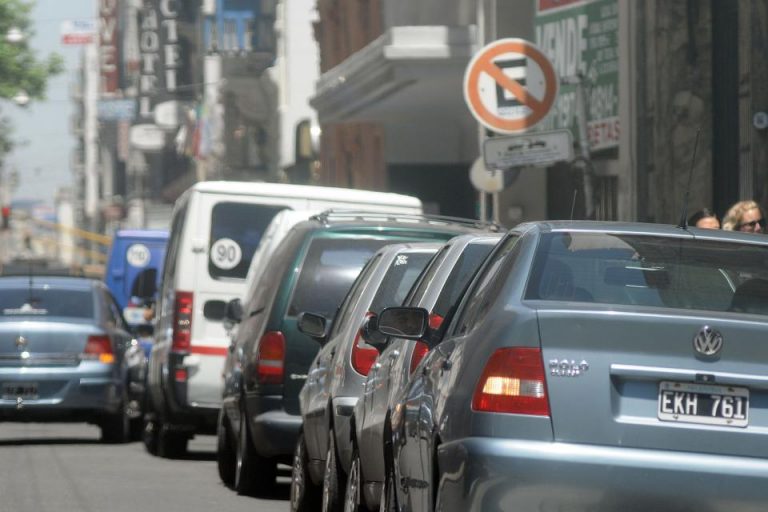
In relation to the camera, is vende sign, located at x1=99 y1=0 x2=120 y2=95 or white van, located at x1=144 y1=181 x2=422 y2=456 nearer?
white van, located at x1=144 y1=181 x2=422 y2=456

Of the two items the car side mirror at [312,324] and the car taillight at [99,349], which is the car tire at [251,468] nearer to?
the car side mirror at [312,324]

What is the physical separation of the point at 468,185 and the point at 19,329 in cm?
1532

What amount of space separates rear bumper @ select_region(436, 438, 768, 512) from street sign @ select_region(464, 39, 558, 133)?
34.0ft

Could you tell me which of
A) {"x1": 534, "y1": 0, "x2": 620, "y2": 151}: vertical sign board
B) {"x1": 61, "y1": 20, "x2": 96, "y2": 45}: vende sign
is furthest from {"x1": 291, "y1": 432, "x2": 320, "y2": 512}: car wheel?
{"x1": 61, "y1": 20, "x2": 96, "y2": 45}: vende sign

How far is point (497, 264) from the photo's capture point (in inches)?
284

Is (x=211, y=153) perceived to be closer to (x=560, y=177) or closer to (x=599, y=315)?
(x=560, y=177)

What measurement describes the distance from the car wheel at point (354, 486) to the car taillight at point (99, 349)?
10.3 metres

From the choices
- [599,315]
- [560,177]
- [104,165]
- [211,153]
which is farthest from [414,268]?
[104,165]

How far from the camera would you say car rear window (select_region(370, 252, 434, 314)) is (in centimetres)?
1067

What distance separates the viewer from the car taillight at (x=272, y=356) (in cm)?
1238

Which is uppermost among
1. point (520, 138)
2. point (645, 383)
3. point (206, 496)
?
point (520, 138)

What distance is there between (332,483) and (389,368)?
1.23 meters

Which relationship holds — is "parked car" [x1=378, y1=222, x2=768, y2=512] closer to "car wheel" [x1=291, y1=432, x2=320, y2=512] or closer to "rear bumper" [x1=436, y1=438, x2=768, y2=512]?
"rear bumper" [x1=436, y1=438, x2=768, y2=512]

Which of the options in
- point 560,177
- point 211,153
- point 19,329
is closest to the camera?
point 19,329
